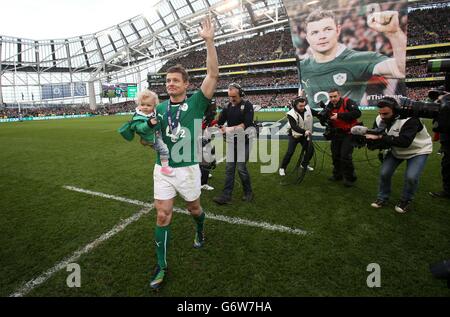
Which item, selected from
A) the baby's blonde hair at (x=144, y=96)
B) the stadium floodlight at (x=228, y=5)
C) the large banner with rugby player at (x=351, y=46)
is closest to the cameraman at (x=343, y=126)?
the large banner with rugby player at (x=351, y=46)

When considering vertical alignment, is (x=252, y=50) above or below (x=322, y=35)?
above

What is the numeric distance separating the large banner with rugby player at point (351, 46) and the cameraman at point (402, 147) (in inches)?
191

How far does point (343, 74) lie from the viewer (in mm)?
8258

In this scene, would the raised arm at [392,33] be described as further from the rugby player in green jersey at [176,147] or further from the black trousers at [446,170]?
the rugby player in green jersey at [176,147]

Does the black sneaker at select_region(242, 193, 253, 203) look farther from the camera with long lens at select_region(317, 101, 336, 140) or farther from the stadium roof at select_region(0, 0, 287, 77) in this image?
the stadium roof at select_region(0, 0, 287, 77)

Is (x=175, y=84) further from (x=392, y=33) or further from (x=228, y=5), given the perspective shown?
(x=228, y=5)

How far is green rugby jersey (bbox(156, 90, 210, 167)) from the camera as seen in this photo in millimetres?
2557

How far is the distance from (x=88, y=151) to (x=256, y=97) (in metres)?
44.9

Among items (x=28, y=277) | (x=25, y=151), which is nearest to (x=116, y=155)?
(x=25, y=151)

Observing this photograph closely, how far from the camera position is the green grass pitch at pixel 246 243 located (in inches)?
96.9

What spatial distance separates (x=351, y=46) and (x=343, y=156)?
4918mm

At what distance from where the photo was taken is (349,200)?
451cm

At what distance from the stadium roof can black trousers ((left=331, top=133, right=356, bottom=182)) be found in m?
41.1

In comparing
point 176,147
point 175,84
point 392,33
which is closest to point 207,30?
point 175,84
